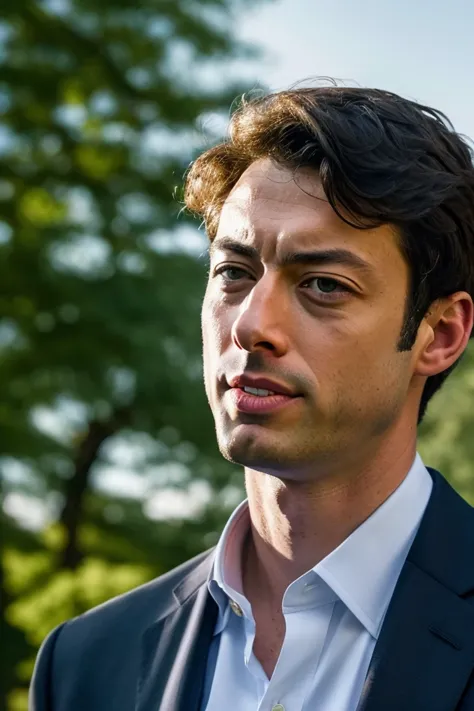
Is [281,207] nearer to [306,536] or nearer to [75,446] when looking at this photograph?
[306,536]

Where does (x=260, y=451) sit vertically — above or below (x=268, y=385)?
below

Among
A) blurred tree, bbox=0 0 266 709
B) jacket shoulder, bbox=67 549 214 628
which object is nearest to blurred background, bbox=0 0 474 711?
blurred tree, bbox=0 0 266 709

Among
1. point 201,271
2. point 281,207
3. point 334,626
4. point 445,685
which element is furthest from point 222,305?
point 201,271

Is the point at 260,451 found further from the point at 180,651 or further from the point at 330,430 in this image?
the point at 180,651

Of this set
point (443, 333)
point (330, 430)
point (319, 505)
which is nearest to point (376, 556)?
point (319, 505)

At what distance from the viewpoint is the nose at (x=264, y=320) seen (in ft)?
7.64

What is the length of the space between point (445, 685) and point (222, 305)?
98 cm

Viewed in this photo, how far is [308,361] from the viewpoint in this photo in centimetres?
235

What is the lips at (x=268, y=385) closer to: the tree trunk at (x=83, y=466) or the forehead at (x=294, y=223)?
the forehead at (x=294, y=223)

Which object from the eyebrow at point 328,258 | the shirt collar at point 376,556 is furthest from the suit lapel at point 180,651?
the eyebrow at point 328,258

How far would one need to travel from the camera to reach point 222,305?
2.55m

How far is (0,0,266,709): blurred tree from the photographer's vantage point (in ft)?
46.2

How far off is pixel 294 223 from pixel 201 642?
1.04 metres

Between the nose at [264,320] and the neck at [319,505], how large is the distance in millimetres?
317
